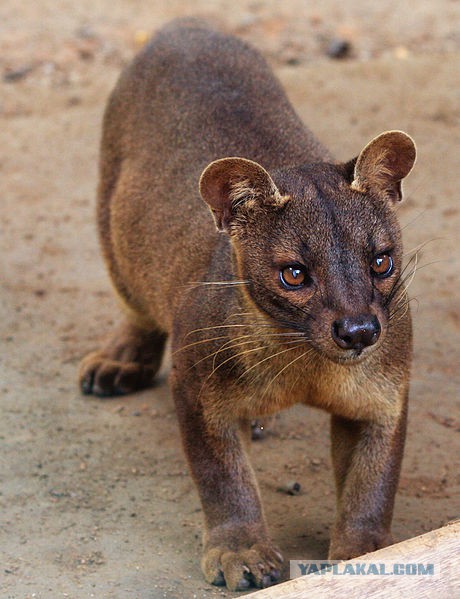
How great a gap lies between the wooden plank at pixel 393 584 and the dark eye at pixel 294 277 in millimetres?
1070

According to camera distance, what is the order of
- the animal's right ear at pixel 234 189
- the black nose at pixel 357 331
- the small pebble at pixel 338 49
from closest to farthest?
the black nose at pixel 357 331, the animal's right ear at pixel 234 189, the small pebble at pixel 338 49

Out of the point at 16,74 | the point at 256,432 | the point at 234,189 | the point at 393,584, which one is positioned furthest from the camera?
the point at 16,74

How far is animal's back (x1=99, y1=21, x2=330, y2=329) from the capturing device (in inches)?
224

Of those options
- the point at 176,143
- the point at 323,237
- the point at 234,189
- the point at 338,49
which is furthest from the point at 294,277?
the point at 338,49

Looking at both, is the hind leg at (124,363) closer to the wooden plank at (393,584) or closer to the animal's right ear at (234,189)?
the animal's right ear at (234,189)

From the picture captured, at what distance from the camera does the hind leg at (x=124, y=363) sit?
6.70m

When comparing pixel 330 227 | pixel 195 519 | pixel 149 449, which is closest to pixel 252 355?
pixel 330 227

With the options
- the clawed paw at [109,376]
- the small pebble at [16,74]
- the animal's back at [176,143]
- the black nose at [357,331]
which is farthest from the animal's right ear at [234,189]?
the small pebble at [16,74]

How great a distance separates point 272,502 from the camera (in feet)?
18.3

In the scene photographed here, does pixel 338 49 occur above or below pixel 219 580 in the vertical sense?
below

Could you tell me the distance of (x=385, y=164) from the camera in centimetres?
475

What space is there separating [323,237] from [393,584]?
133cm

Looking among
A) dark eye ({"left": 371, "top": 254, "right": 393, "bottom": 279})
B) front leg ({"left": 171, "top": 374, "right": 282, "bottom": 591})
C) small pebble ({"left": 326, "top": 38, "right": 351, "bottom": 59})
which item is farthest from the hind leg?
small pebble ({"left": 326, "top": 38, "right": 351, "bottom": 59})

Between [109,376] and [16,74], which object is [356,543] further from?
[16,74]
